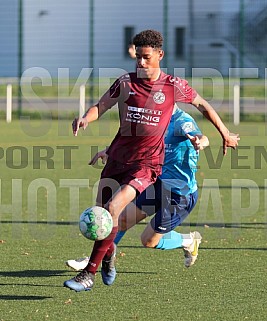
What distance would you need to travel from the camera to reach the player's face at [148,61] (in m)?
6.72

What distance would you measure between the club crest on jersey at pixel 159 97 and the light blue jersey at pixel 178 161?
0.65 m

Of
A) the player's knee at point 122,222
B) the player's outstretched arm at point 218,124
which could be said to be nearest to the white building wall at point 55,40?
the player's knee at point 122,222

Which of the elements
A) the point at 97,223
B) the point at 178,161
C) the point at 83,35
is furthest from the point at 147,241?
the point at 83,35

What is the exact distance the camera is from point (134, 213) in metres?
7.33

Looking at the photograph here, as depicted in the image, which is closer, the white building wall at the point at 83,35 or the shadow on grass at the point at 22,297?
the shadow on grass at the point at 22,297

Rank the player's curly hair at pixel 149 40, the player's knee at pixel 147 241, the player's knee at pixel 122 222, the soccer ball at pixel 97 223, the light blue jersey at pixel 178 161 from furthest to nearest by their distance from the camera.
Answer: the player's knee at pixel 147 241, the light blue jersey at pixel 178 161, the player's knee at pixel 122 222, the player's curly hair at pixel 149 40, the soccer ball at pixel 97 223

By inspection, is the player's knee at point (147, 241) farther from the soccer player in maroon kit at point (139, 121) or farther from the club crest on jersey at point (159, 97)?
the club crest on jersey at point (159, 97)

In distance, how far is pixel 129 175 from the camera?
679cm

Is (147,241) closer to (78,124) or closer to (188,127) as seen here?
(188,127)

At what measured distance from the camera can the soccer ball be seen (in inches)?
254

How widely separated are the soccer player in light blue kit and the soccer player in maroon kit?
0.48m

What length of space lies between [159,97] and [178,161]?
900mm

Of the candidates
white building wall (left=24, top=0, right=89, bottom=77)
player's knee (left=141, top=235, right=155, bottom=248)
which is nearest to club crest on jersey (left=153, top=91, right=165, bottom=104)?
player's knee (left=141, top=235, right=155, bottom=248)

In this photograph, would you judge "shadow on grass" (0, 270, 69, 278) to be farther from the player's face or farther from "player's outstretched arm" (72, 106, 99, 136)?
the player's face
